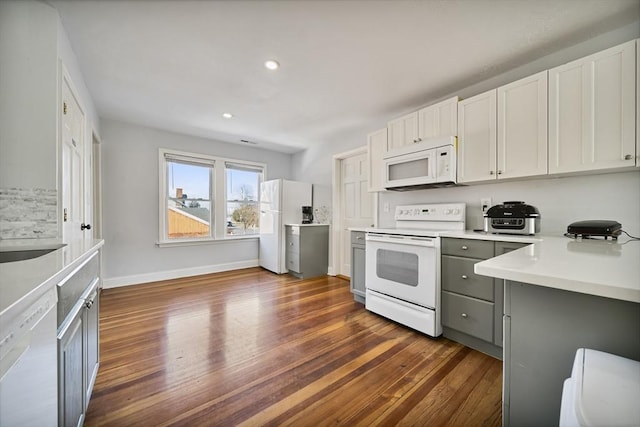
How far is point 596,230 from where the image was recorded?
5.19ft

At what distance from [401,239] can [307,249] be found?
2.10 m

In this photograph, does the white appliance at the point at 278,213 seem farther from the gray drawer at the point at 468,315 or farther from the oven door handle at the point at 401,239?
the gray drawer at the point at 468,315

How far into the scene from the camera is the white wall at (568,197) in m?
1.77

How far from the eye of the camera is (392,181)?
2.85 meters

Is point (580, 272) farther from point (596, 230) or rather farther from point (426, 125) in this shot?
point (426, 125)

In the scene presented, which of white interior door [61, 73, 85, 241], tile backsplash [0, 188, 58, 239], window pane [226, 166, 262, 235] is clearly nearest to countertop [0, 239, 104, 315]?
tile backsplash [0, 188, 58, 239]

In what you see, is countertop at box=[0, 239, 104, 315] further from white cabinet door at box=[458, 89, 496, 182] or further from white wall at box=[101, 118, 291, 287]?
white wall at box=[101, 118, 291, 287]

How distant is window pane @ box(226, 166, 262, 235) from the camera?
4754mm

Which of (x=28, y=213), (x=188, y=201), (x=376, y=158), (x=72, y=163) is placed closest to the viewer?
(x=28, y=213)

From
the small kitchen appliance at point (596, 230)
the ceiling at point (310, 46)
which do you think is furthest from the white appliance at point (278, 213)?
the small kitchen appliance at point (596, 230)

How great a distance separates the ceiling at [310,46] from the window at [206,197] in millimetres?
1232

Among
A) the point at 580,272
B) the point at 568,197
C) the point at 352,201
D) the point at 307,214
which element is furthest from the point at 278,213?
the point at 580,272

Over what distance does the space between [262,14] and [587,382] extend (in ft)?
7.44

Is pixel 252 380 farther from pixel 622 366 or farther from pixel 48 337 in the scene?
pixel 622 366
